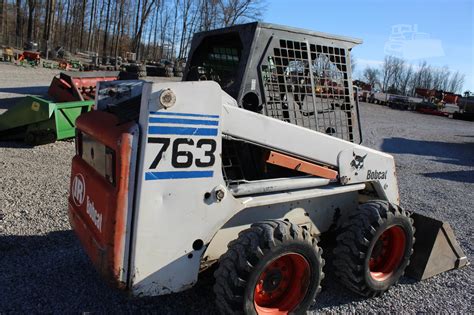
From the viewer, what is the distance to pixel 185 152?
263 centimetres

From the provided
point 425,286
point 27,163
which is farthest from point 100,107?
point 27,163

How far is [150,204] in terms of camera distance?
8.36ft

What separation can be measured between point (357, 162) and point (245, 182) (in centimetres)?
116

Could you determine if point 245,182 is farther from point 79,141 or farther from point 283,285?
point 79,141

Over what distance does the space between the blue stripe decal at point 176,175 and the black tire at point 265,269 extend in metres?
0.51

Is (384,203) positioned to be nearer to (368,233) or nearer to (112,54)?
(368,233)

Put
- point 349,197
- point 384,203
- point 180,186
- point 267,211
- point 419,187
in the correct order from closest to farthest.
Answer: point 180,186, point 267,211, point 384,203, point 349,197, point 419,187

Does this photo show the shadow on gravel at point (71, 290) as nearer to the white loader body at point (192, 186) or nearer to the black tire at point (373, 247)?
the black tire at point (373, 247)

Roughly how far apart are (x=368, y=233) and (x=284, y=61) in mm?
1582

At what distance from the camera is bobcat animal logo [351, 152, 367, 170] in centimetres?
358

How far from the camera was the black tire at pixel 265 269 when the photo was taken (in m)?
2.73

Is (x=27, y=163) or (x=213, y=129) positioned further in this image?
(x=27, y=163)

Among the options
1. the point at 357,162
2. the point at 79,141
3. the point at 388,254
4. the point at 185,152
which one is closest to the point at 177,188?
the point at 185,152

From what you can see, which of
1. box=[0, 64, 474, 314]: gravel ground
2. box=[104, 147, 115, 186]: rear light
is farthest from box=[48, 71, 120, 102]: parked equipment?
box=[104, 147, 115, 186]: rear light
